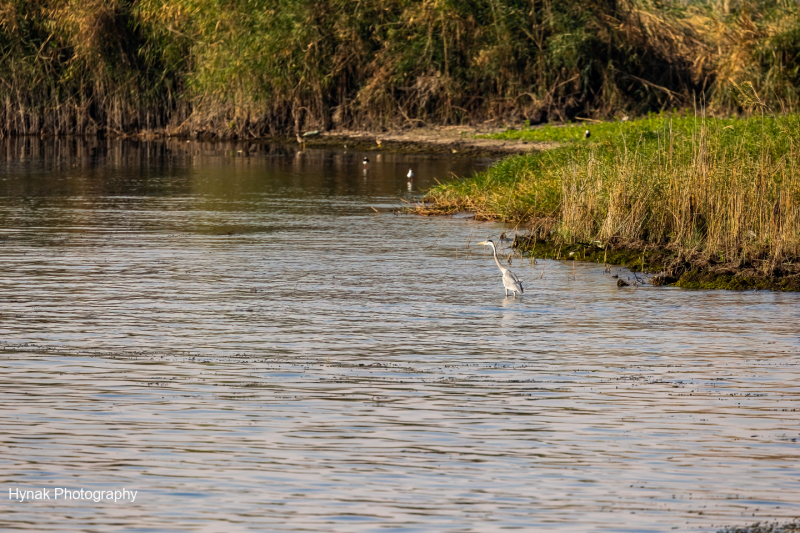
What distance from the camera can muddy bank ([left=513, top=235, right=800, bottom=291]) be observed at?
500 inches

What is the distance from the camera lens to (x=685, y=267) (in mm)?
13336

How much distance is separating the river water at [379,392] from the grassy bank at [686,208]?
640mm

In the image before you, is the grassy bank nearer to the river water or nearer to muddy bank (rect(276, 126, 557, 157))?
the river water

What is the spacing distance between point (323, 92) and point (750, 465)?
33280mm

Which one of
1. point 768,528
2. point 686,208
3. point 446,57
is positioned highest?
point 446,57

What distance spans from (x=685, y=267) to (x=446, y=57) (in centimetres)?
2474

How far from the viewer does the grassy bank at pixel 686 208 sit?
1302 cm

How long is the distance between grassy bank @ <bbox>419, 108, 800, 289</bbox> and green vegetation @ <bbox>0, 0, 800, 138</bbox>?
18739 millimetres

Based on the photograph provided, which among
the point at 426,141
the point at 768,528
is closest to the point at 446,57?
the point at 426,141

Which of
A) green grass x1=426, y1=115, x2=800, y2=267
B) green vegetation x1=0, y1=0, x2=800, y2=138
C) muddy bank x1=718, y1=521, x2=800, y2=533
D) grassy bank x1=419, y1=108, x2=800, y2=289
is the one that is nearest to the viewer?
muddy bank x1=718, y1=521, x2=800, y2=533

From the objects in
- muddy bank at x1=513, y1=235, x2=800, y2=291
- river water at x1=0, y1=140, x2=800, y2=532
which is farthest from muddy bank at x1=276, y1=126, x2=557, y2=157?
muddy bank at x1=513, y1=235, x2=800, y2=291

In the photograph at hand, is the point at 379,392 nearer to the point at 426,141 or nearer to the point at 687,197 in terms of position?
the point at 687,197

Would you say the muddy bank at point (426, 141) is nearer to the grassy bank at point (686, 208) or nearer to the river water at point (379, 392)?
the grassy bank at point (686, 208)

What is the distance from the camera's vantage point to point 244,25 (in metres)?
38.3
